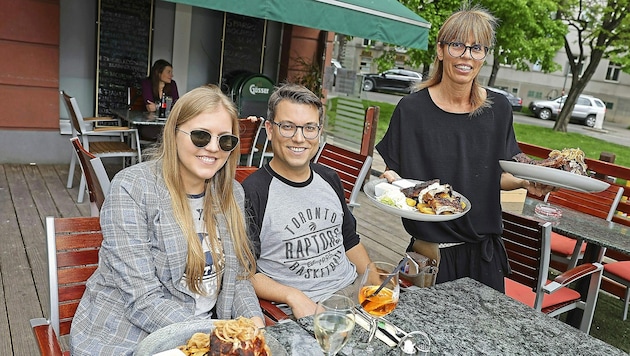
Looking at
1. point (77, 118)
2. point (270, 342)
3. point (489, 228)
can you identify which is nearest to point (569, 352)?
point (489, 228)

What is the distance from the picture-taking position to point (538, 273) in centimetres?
272

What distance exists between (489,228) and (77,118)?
422 cm

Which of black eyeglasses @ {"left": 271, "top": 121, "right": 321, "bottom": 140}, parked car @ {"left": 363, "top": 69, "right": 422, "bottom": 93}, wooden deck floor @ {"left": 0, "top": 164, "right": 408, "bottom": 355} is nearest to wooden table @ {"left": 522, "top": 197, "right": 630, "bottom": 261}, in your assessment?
wooden deck floor @ {"left": 0, "top": 164, "right": 408, "bottom": 355}

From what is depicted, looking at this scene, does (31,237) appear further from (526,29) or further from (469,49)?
(526,29)

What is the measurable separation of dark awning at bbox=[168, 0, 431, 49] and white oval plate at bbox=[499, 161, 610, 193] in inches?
122

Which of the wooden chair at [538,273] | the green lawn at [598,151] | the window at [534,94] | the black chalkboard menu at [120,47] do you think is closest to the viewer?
the wooden chair at [538,273]

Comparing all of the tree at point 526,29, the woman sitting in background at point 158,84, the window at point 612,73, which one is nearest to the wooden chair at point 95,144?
the woman sitting in background at point 158,84

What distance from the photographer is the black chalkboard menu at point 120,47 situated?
22.4ft

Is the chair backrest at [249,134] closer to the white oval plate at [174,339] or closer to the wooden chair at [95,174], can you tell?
the wooden chair at [95,174]

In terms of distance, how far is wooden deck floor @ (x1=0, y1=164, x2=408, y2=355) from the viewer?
2967 millimetres

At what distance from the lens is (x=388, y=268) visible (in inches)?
63.0

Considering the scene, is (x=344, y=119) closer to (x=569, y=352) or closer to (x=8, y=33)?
(x=8, y=33)

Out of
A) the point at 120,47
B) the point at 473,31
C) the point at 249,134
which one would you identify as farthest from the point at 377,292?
the point at 120,47

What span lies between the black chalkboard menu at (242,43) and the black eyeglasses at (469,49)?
239 inches
